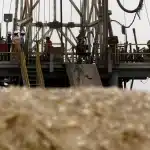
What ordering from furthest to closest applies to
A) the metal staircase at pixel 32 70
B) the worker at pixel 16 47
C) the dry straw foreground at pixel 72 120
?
the worker at pixel 16 47 < the metal staircase at pixel 32 70 < the dry straw foreground at pixel 72 120

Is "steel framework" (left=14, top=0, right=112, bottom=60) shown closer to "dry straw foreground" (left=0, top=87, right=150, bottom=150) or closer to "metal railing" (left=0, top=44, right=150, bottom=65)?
"metal railing" (left=0, top=44, right=150, bottom=65)

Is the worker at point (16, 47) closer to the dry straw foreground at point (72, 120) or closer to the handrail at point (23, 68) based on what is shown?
the handrail at point (23, 68)

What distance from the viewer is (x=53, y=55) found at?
19.1 metres

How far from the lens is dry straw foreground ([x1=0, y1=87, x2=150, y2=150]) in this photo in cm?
171

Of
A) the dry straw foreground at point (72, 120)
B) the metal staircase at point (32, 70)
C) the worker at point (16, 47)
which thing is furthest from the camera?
the worker at point (16, 47)

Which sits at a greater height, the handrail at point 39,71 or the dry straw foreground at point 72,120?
the dry straw foreground at point 72,120

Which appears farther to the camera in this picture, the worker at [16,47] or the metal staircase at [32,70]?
the worker at [16,47]

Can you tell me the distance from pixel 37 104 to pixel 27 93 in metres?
0.11

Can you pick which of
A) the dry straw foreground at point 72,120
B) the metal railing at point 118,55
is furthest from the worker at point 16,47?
the dry straw foreground at point 72,120

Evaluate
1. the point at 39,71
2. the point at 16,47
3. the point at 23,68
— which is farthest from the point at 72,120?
the point at 16,47

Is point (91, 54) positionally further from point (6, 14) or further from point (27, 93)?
point (27, 93)

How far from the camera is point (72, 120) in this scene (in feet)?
5.95

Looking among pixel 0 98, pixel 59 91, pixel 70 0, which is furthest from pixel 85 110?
pixel 70 0

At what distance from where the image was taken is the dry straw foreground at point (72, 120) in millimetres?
1713
